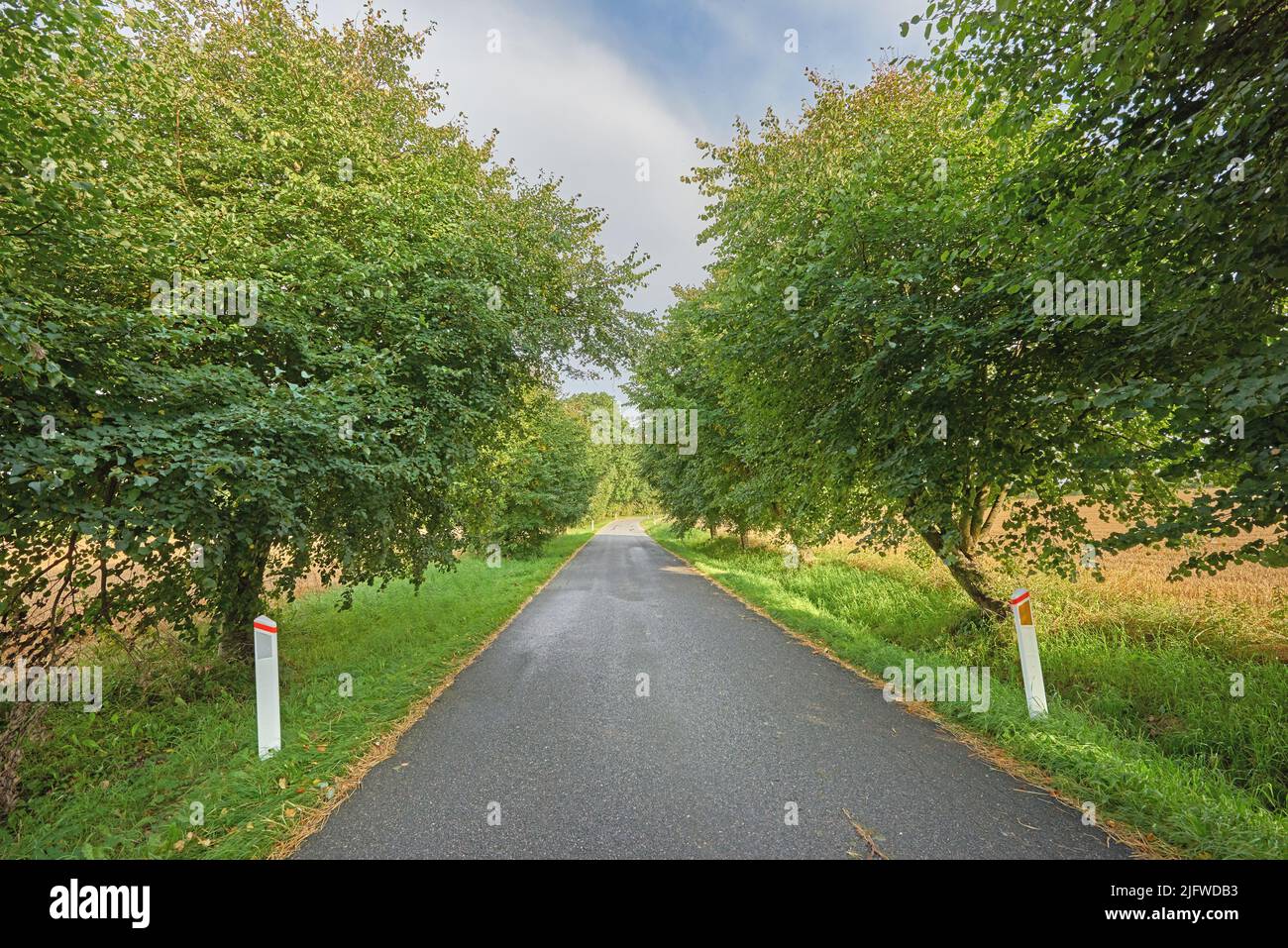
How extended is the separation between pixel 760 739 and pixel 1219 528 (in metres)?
3.53

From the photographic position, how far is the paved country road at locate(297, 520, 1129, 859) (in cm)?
273

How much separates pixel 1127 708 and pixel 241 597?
32.9ft

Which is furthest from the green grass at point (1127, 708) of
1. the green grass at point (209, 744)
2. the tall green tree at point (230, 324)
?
the tall green tree at point (230, 324)

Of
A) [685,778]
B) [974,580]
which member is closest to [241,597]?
[685,778]

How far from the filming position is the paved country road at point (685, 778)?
273 cm

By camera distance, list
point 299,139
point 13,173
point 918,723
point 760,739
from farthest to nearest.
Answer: point 299,139 → point 918,723 → point 760,739 → point 13,173

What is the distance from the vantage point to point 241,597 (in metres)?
5.85

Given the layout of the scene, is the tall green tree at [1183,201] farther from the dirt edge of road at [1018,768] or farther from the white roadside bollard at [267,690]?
the white roadside bollard at [267,690]

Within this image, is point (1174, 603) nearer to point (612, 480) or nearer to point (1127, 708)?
point (1127, 708)

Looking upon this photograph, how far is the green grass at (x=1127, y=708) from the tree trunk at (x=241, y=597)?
7.27m

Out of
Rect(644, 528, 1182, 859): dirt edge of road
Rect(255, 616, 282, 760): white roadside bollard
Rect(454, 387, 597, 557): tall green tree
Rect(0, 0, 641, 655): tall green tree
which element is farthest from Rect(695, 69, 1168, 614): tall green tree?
Rect(255, 616, 282, 760): white roadside bollard

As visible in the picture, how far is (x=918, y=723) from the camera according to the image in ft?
14.3
